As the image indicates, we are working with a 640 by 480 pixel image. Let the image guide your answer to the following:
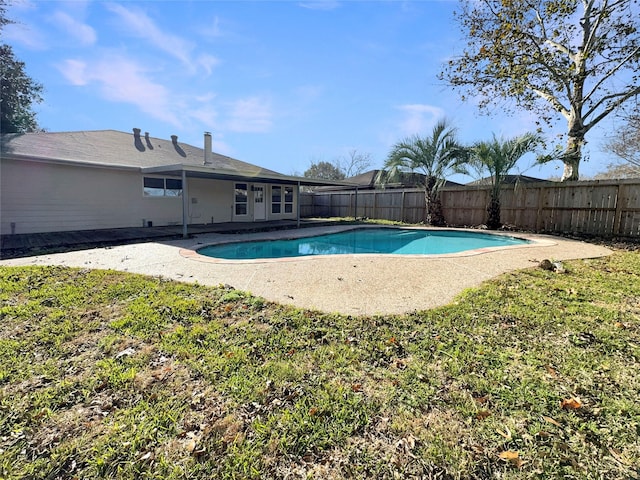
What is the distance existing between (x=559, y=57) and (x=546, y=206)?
6725 mm

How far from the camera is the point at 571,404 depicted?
220cm

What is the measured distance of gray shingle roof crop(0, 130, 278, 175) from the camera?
10.1 m

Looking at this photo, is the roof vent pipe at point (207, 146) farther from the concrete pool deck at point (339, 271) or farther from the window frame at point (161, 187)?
the concrete pool deck at point (339, 271)

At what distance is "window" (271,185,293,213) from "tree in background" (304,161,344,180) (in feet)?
80.7

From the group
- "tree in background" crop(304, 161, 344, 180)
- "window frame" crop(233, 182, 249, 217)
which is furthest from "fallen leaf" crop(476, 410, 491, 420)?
"tree in background" crop(304, 161, 344, 180)

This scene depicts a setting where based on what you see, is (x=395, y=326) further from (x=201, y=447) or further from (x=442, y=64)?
(x=442, y=64)

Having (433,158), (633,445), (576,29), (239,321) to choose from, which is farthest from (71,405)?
(576,29)

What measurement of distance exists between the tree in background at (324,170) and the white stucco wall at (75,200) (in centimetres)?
2999

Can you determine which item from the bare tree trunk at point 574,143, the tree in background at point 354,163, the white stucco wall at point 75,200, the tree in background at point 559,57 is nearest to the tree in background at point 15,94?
the white stucco wall at point 75,200

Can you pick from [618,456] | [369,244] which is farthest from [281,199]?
[618,456]

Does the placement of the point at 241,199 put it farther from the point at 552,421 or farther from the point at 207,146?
A: the point at 552,421

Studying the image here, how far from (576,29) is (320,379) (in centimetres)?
1864

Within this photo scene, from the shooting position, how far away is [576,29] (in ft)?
44.0

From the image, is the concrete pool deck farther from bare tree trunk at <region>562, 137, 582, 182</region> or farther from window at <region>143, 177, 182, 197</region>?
bare tree trunk at <region>562, 137, 582, 182</region>
